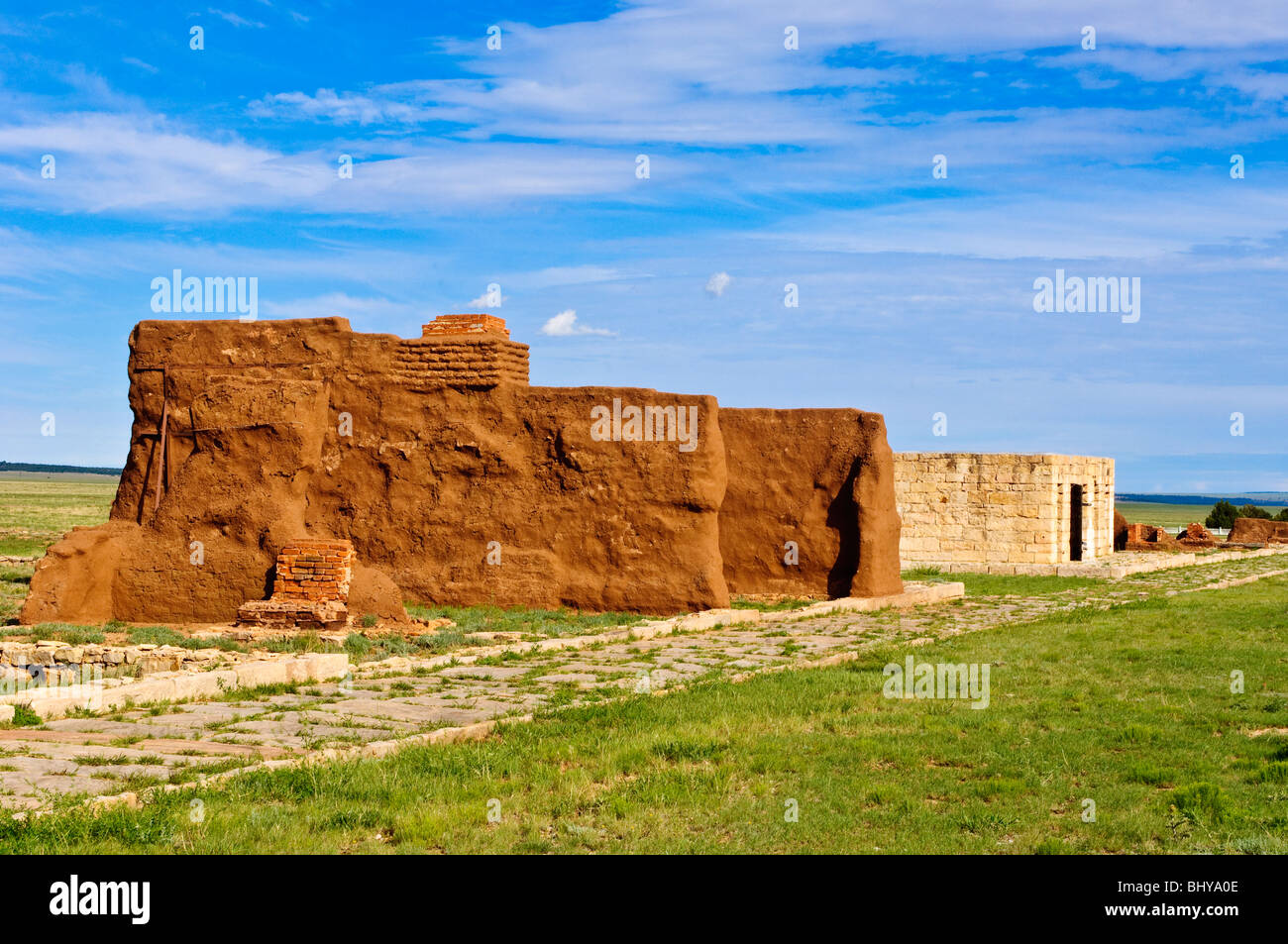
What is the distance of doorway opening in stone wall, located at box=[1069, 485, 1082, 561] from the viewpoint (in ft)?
102

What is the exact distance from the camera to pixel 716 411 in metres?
17.5

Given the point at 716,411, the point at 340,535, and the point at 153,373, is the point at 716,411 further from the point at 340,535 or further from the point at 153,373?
the point at 153,373

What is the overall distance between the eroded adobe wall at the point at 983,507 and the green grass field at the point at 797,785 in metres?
17.6

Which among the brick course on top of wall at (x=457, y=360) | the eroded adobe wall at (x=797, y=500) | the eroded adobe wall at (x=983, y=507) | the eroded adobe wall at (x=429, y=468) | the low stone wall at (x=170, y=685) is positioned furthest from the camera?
the eroded adobe wall at (x=983, y=507)

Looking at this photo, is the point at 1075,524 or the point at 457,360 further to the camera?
the point at 1075,524

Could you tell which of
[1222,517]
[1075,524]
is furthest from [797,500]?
[1222,517]

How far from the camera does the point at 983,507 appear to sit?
92.0ft

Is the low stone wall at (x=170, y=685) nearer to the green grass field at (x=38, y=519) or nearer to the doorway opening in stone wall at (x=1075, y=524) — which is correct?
the green grass field at (x=38, y=519)

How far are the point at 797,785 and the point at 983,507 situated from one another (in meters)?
22.2

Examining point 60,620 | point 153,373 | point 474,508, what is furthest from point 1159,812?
point 153,373

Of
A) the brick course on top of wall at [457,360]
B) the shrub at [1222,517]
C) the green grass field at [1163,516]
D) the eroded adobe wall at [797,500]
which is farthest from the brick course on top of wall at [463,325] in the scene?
the green grass field at [1163,516]

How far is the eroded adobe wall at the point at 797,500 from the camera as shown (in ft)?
62.2

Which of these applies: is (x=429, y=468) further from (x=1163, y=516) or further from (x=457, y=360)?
(x=1163, y=516)

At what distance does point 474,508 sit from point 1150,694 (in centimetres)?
997
